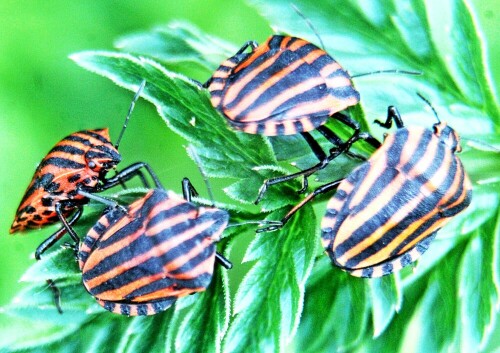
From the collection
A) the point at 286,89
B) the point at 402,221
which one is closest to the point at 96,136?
the point at 286,89

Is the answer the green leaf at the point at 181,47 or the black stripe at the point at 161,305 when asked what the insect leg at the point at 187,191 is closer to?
the black stripe at the point at 161,305

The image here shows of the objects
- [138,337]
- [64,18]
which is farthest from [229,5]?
[138,337]

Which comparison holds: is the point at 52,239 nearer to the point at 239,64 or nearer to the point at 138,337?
the point at 138,337

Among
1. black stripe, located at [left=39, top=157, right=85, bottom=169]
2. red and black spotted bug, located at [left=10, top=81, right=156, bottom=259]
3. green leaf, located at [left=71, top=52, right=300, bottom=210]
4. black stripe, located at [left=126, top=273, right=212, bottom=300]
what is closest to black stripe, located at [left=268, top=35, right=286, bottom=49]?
green leaf, located at [left=71, top=52, right=300, bottom=210]

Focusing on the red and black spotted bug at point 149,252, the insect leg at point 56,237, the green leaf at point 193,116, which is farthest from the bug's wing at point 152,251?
the insect leg at point 56,237

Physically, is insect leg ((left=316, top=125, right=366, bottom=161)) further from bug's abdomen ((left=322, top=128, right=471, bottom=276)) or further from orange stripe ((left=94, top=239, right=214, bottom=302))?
orange stripe ((left=94, top=239, right=214, bottom=302))

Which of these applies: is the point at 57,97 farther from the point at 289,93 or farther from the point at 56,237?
the point at 289,93
